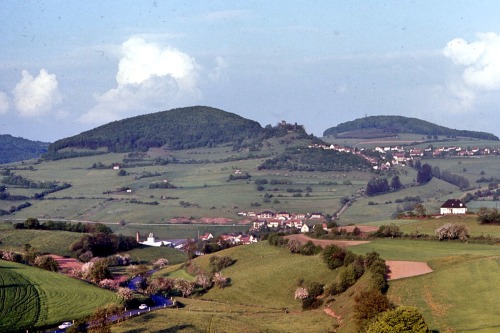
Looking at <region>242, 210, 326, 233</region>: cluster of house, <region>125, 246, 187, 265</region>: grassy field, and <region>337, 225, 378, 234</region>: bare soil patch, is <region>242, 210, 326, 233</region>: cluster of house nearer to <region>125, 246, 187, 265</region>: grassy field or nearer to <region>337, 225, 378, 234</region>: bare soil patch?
<region>125, 246, 187, 265</region>: grassy field

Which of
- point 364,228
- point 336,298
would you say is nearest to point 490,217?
point 364,228

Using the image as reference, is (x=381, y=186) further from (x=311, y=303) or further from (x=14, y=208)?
(x=311, y=303)

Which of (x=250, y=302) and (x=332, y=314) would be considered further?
(x=250, y=302)

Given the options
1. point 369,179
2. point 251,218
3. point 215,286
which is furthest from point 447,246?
point 369,179

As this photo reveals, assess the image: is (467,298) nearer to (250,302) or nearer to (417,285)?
(417,285)

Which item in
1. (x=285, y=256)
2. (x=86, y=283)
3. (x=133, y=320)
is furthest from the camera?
(x=285, y=256)
